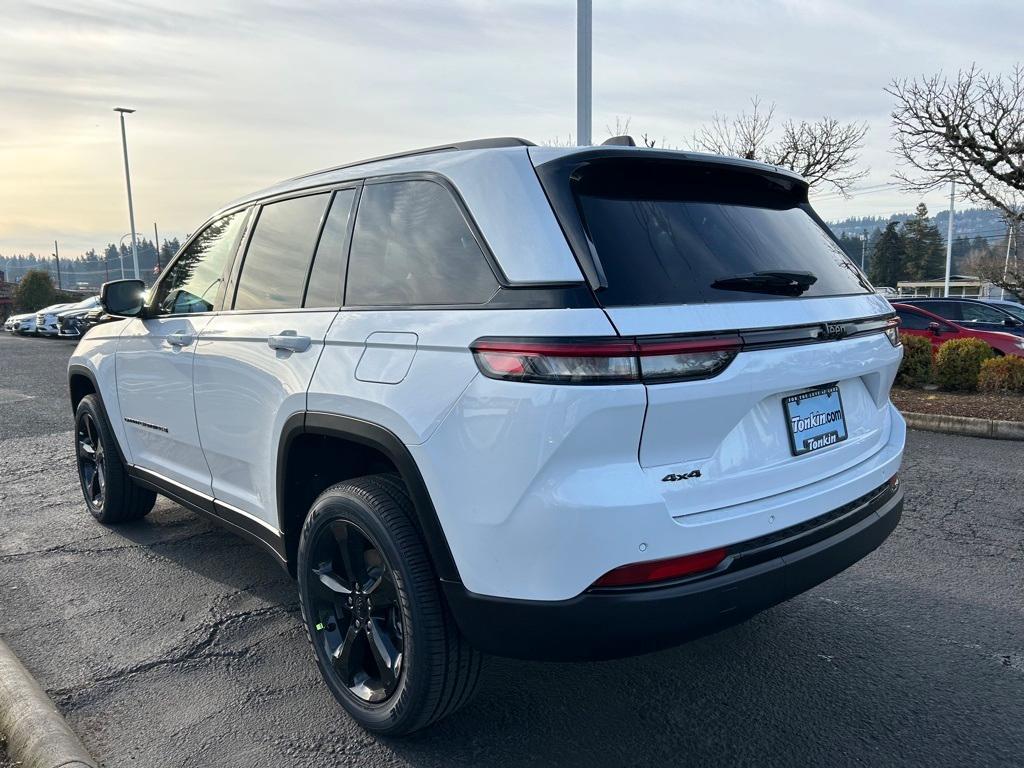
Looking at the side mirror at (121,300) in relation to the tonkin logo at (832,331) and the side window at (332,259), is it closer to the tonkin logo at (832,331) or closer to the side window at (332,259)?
the side window at (332,259)

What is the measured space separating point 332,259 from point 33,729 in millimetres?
1847

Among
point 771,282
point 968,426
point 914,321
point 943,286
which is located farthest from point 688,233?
point 943,286

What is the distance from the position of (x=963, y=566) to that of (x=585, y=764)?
2.62 meters

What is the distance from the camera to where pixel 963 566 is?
13.0 ft

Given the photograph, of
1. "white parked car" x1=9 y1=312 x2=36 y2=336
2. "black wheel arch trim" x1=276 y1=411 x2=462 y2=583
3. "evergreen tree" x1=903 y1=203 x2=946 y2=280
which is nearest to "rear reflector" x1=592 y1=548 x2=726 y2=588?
"black wheel arch trim" x1=276 y1=411 x2=462 y2=583

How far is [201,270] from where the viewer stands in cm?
380

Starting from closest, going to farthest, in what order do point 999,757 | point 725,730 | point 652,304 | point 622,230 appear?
point 652,304 → point 622,230 → point 999,757 → point 725,730

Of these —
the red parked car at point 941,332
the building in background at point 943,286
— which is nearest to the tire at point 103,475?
the red parked car at point 941,332

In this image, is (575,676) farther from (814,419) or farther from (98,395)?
(98,395)

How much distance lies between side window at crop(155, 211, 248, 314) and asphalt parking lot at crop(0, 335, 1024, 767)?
1.42m

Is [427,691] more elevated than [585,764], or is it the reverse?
[427,691]

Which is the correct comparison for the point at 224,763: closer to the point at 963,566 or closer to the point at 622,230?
the point at 622,230

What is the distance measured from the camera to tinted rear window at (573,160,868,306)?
2.14m

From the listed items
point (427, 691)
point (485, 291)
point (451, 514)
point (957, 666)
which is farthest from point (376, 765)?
point (957, 666)
